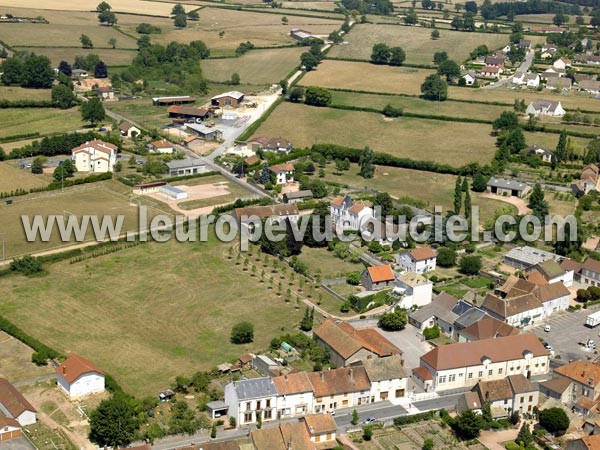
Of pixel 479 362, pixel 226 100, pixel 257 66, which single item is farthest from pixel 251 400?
pixel 257 66

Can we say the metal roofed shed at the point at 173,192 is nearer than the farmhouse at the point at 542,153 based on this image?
Yes

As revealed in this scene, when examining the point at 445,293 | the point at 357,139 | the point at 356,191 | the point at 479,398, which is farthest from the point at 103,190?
the point at 479,398

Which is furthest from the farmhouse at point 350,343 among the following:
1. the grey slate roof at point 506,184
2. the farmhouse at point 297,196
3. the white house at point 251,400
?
the grey slate roof at point 506,184

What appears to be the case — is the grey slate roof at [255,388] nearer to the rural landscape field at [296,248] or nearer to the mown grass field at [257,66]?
the rural landscape field at [296,248]

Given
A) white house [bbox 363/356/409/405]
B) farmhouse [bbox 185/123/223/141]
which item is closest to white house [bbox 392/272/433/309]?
white house [bbox 363/356/409/405]

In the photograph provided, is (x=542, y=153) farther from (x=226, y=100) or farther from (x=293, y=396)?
(x=293, y=396)

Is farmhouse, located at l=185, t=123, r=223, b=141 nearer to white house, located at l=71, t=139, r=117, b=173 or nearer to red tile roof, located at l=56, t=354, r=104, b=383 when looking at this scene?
white house, located at l=71, t=139, r=117, b=173
